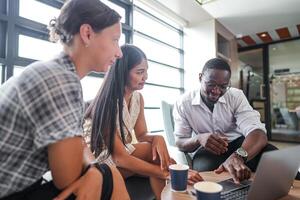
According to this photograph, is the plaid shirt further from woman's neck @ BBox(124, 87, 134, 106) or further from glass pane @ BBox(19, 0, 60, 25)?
glass pane @ BBox(19, 0, 60, 25)

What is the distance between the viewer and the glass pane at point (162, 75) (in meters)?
4.03

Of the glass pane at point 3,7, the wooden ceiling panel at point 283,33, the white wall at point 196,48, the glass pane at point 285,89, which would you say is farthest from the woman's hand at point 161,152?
the glass pane at point 285,89

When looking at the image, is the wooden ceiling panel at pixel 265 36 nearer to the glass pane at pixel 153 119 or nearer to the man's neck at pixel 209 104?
the glass pane at pixel 153 119

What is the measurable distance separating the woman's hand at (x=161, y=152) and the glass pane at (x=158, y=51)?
2.57m

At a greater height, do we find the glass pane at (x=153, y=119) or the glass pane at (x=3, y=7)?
the glass pane at (x=3, y=7)

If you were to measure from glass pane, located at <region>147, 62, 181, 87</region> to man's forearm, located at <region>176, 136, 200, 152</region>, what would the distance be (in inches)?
83.1

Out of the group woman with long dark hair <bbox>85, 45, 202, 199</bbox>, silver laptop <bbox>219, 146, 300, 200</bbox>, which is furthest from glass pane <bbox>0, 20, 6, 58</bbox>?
silver laptop <bbox>219, 146, 300, 200</bbox>

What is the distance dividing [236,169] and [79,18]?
891 mm

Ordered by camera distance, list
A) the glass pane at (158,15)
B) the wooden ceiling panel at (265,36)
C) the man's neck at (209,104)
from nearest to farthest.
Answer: the man's neck at (209,104)
the glass pane at (158,15)
the wooden ceiling panel at (265,36)

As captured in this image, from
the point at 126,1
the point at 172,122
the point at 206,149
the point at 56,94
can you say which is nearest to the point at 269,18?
the point at 126,1

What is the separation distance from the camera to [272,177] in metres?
0.74

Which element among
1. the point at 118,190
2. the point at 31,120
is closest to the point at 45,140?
the point at 31,120

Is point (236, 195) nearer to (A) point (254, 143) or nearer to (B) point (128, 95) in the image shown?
(A) point (254, 143)

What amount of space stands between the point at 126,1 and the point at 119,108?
8.64ft
